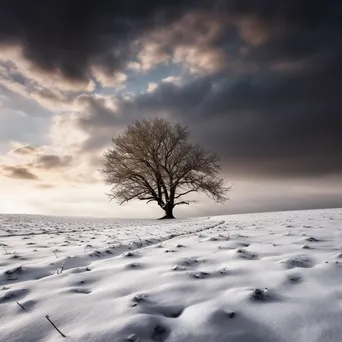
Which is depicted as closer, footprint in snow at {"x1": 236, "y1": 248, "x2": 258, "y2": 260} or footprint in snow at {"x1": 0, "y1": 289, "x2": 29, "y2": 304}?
footprint in snow at {"x1": 0, "y1": 289, "x2": 29, "y2": 304}

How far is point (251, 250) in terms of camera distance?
205 inches

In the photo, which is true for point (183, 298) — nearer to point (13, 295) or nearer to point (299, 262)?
point (13, 295)

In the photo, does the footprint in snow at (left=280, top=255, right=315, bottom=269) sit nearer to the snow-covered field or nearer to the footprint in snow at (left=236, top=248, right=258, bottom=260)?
the snow-covered field

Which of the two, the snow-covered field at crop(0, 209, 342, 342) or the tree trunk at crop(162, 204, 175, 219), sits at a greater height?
the tree trunk at crop(162, 204, 175, 219)

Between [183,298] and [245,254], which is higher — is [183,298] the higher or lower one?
the lower one

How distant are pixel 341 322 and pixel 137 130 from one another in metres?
27.9

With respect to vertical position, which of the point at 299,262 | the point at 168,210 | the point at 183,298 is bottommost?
the point at 183,298

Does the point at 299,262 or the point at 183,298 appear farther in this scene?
the point at 299,262

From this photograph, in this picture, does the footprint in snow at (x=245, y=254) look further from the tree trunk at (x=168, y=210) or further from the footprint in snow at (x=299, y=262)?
the tree trunk at (x=168, y=210)

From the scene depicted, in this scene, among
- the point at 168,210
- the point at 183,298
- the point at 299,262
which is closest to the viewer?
the point at 183,298

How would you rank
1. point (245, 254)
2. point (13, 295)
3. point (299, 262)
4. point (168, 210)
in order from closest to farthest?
point (13, 295) < point (299, 262) < point (245, 254) < point (168, 210)

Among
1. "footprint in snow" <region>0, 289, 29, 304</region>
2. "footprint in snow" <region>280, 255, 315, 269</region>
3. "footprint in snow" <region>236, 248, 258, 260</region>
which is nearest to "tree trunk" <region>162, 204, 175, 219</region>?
"footprint in snow" <region>236, 248, 258, 260</region>

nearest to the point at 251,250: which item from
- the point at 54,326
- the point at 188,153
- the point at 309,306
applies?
the point at 309,306

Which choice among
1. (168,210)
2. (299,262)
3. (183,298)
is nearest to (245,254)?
(299,262)
